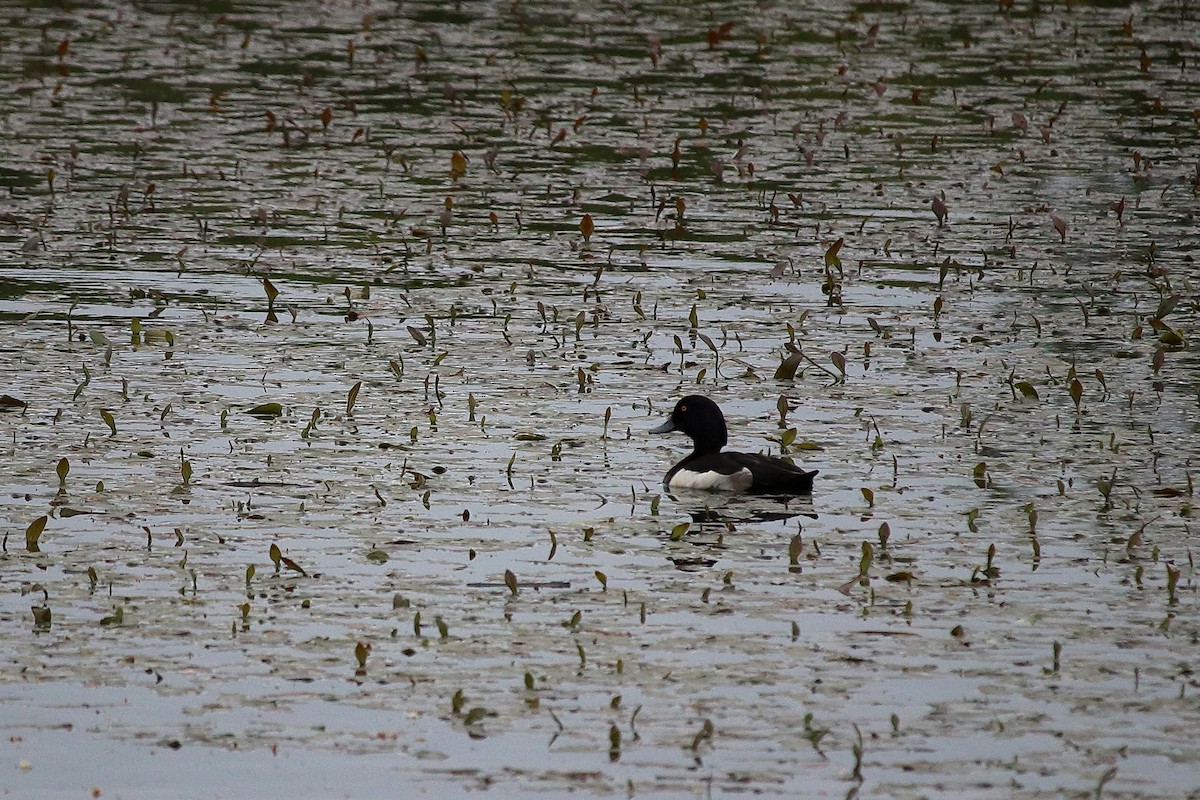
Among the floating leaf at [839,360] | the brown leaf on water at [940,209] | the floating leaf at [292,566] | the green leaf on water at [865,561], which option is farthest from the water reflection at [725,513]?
the brown leaf on water at [940,209]

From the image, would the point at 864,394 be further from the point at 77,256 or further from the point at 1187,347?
the point at 77,256

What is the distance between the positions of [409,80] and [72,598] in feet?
54.7

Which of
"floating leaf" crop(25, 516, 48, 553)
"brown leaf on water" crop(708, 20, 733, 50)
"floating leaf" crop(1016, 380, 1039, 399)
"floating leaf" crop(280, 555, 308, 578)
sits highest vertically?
"brown leaf on water" crop(708, 20, 733, 50)

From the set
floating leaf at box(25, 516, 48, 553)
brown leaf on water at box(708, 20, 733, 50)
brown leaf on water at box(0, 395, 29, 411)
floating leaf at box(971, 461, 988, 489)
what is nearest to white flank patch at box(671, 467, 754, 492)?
floating leaf at box(971, 461, 988, 489)

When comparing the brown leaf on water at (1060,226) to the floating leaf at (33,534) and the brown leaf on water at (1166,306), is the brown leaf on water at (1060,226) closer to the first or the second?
the brown leaf on water at (1166,306)

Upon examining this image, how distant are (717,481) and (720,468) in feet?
0.24

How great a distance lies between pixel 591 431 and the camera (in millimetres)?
11234

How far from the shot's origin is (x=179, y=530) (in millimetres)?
8977

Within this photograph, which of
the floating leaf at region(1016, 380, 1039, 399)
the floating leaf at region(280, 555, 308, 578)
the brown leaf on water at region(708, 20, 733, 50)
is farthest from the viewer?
the brown leaf on water at region(708, 20, 733, 50)

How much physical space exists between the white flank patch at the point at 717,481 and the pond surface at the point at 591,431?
16 centimetres

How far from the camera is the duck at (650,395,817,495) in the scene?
32.9 ft

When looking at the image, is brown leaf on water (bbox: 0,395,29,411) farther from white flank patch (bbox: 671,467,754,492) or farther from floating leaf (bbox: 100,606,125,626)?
white flank patch (bbox: 671,467,754,492)

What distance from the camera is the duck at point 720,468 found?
10.0 metres

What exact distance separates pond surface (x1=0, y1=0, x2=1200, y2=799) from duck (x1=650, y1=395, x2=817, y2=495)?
0.41ft
